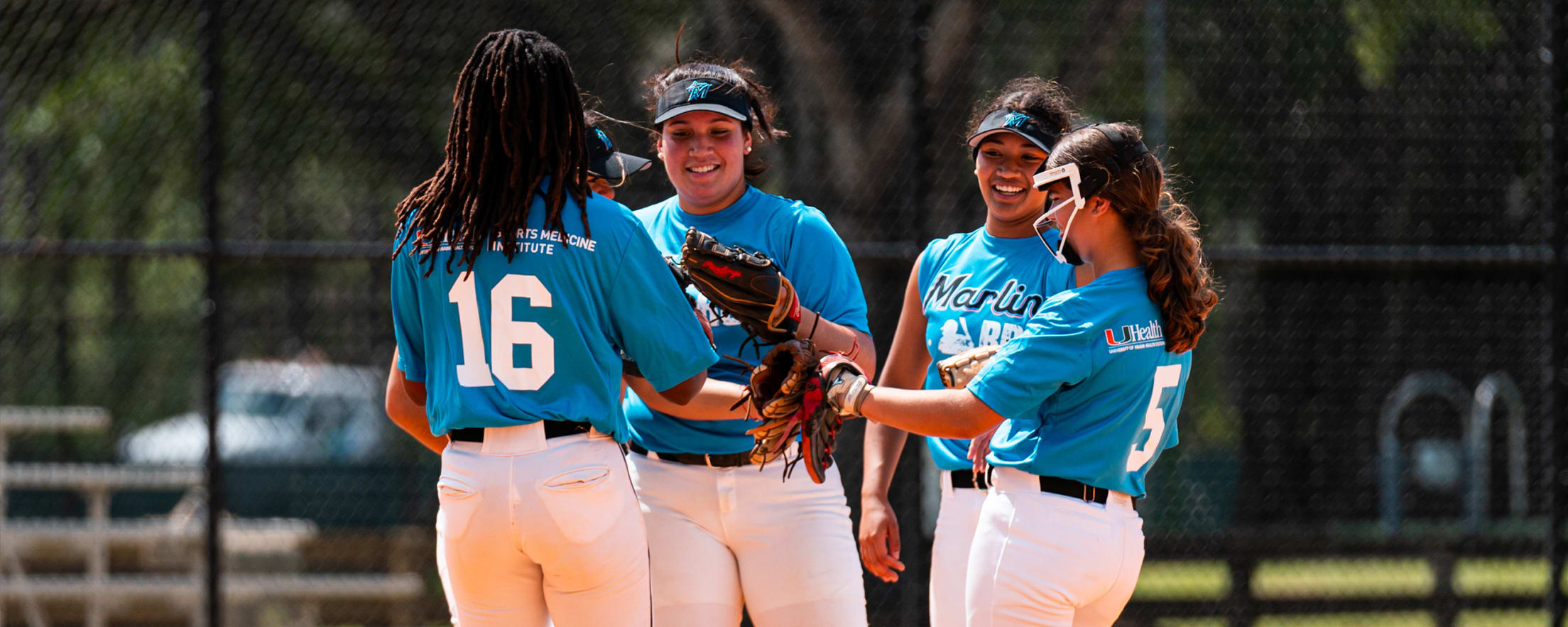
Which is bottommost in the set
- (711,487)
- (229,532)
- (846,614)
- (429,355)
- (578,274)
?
(229,532)

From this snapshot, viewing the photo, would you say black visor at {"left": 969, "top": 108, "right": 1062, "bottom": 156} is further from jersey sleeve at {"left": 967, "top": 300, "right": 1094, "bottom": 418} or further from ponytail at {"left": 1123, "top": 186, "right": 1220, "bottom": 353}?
jersey sleeve at {"left": 967, "top": 300, "right": 1094, "bottom": 418}

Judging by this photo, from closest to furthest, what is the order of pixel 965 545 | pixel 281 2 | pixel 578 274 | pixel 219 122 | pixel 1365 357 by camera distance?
1. pixel 578 274
2. pixel 965 545
3. pixel 219 122
4. pixel 281 2
5. pixel 1365 357

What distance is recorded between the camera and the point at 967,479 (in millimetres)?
3213

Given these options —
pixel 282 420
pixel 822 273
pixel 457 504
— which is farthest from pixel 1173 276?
pixel 282 420

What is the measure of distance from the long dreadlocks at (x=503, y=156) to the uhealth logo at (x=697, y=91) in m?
0.58

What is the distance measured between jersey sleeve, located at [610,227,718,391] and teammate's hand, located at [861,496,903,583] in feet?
2.75

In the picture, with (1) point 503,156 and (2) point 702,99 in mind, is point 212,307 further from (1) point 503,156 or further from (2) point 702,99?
(1) point 503,156

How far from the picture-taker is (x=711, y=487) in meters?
3.20

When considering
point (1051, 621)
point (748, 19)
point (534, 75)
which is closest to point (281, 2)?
point (748, 19)

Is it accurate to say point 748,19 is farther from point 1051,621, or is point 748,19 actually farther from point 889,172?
point 1051,621

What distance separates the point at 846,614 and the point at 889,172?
413 centimetres

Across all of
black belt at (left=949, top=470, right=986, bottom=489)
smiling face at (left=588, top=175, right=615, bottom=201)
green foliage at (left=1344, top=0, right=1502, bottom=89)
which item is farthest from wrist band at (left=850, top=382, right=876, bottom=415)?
green foliage at (left=1344, top=0, right=1502, bottom=89)

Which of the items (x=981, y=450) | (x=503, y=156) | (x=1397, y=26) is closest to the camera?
(x=503, y=156)

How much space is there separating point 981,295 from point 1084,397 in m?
0.57
